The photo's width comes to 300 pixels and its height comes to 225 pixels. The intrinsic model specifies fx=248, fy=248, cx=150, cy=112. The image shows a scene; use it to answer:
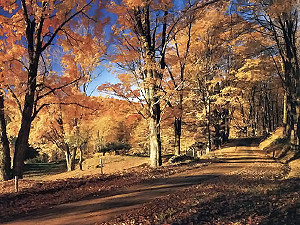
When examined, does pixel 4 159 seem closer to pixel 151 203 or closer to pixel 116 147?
pixel 151 203

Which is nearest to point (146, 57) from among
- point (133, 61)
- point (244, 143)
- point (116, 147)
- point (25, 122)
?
point (133, 61)

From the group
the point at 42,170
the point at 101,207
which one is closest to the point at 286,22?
the point at 101,207

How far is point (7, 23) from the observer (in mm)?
11266

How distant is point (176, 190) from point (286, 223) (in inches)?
184

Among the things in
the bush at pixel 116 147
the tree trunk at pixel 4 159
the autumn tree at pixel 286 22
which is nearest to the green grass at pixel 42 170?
the bush at pixel 116 147

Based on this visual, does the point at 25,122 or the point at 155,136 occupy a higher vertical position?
the point at 25,122

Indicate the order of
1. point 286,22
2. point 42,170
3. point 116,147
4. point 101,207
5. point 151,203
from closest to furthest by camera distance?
point 101,207 < point 151,203 < point 286,22 < point 42,170 < point 116,147

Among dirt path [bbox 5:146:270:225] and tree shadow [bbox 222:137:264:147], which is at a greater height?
dirt path [bbox 5:146:270:225]

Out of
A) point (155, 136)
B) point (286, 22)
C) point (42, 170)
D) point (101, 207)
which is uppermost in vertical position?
point (286, 22)

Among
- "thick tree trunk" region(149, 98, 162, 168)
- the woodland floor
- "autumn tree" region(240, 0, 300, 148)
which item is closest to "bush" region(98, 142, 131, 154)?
"thick tree trunk" region(149, 98, 162, 168)

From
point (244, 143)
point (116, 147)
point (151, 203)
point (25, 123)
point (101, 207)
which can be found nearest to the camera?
point (101, 207)

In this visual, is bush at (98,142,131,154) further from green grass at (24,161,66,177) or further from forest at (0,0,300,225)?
forest at (0,0,300,225)

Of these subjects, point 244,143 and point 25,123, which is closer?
point 25,123

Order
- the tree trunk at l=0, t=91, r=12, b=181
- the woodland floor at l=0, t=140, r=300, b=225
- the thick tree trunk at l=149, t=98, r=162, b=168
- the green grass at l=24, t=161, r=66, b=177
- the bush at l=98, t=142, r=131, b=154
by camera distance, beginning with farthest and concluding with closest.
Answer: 1. the bush at l=98, t=142, r=131, b=154
2. the green grass at l=24, t=161, r=66, b=177
3. the thick tree trunk at l=149, t=98, r=162, b=168
4. the tree trunk at l=0, t=91, r=12, b=181
5. the woodland floor at l=0, t=140, r=300, b=225
